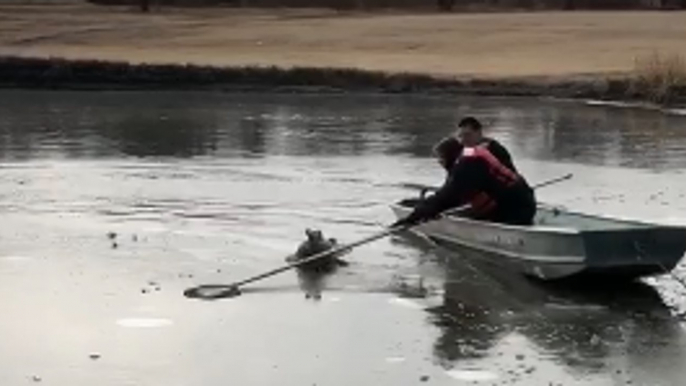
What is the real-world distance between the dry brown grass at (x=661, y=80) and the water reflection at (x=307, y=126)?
131 centimetres

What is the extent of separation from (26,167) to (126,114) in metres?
10.5

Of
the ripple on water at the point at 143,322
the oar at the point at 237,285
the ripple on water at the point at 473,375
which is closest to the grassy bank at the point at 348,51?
the oar at the point at 237,285

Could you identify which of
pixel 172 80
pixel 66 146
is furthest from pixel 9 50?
pixel 66 146

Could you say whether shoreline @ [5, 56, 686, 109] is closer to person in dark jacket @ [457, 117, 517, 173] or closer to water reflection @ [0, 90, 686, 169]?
water reflection @ [0, 90, 686, 169]

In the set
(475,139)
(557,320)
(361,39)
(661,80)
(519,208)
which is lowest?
(361,39)

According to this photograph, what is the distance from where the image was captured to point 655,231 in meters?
12.1

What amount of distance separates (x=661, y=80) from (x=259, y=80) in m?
11.0

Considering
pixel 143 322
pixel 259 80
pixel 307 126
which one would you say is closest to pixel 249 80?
pixel 259 80

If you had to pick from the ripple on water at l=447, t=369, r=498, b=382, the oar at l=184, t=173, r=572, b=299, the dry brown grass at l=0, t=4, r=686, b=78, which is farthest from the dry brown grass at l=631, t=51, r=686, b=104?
→ the ripple on water at l=447, t=369, r=498, b=382

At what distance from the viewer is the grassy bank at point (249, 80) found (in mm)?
38250

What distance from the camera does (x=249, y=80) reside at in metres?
40.0

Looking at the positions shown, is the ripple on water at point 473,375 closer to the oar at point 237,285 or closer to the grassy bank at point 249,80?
the oar at point 237,285

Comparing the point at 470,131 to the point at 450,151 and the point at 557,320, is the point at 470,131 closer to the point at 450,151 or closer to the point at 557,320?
the point at 450,151

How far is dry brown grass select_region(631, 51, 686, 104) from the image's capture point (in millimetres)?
34594
